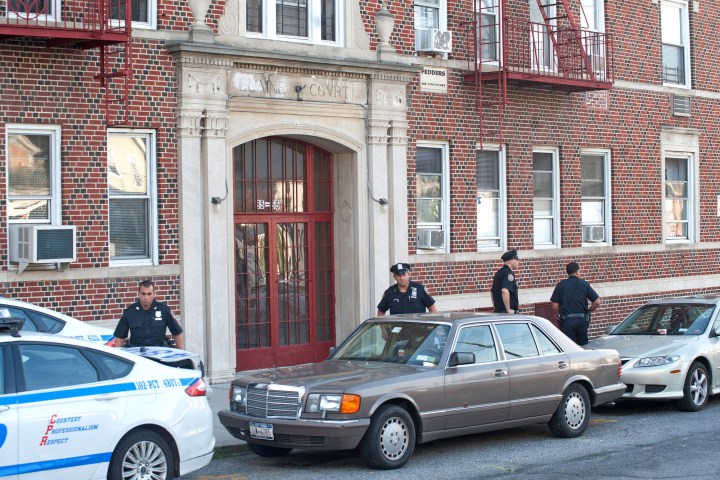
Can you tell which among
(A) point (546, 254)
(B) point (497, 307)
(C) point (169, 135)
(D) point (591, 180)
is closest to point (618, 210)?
(D) point (591, 180)

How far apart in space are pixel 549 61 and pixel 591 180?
9.09 feet

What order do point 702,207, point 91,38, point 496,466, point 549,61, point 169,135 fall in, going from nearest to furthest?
point 496,466 → point 91,38 → point 169,135 → point 549,61 → point 702,207

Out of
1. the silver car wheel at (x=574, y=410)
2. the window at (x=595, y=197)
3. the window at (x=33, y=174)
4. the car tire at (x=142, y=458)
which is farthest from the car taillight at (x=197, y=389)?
the window at (x=595, y=197)

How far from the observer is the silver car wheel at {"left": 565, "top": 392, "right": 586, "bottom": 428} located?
12.3 m

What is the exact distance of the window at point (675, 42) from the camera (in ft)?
79.9

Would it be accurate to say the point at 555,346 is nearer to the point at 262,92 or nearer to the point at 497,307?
the point at 497,307

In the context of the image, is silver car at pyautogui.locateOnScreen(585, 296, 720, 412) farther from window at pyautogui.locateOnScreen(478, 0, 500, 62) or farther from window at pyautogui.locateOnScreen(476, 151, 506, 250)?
window at pyautogui.locateOnScreen(478, 0, 500, 62)

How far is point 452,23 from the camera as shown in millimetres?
19703

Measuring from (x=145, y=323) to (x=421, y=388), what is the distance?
10.8 ft

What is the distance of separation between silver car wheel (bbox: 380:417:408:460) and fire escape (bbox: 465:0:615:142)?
1005cm

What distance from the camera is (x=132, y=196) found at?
15492 millimetres

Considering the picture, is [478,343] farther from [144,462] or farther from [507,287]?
[507,287]

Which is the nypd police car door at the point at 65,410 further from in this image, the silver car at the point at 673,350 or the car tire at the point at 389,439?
the silver car at the point at 673,350

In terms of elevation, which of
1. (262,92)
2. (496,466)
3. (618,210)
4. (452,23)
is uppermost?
(452,23)
